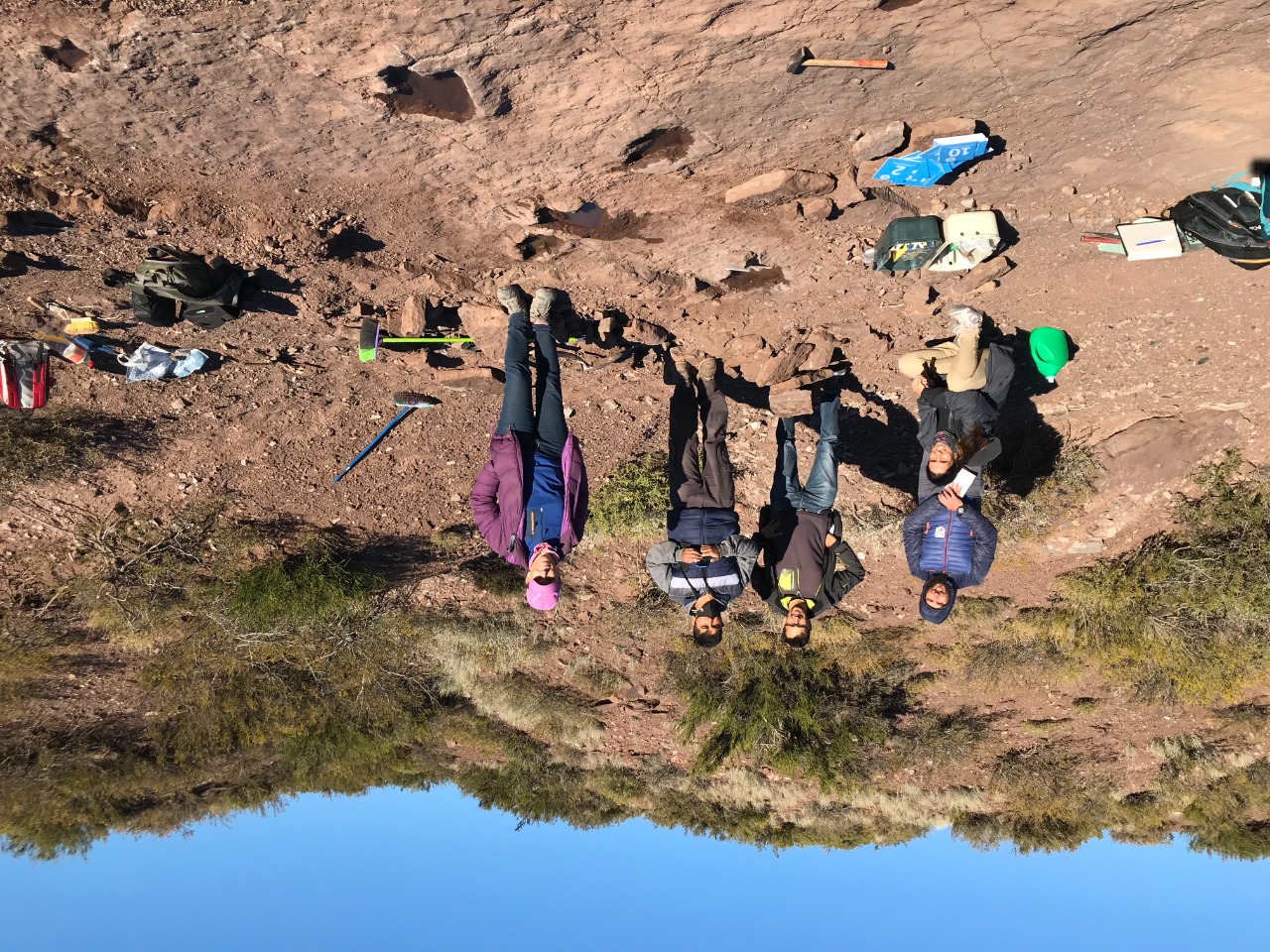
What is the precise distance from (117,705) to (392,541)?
3.83m

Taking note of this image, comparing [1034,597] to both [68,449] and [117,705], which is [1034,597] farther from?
[117,705]

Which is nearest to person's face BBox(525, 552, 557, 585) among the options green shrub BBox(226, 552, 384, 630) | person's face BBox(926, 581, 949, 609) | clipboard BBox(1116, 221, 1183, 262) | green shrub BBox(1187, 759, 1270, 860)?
person's face BBox(926, 581, 949, 609)

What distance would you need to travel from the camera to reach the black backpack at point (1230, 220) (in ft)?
13.5

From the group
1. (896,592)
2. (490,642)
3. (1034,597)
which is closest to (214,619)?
(490,642)

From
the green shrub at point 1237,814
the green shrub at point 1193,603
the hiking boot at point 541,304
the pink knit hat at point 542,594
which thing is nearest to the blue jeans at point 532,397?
the hiking boot at point 541,304

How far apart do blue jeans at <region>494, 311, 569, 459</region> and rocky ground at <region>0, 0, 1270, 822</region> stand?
2.26 ft

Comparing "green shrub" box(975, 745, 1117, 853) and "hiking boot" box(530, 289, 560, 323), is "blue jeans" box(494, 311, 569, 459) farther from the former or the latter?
"green shrub" box(975, 745, 1117, 853)

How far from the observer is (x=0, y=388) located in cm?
451

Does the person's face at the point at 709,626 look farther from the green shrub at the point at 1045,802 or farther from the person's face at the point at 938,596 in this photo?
the green shrub at the point at 1045,802

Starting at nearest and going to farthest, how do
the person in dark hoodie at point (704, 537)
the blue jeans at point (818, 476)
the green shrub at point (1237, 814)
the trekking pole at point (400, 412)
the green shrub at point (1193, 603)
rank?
the person in dark hoodie at point (704, 537)
the blue jeans at point (818, 476)
the trekking pole at point (400, 412)
the green shrub at point (1193, 603)
the green shrub at point (1237, 814)

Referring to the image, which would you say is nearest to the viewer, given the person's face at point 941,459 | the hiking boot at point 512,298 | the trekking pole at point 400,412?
the person's face at point 941,459

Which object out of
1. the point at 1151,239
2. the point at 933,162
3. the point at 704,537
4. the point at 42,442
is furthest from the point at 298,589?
the point at 1151,239

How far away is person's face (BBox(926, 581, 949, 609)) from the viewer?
161 inches

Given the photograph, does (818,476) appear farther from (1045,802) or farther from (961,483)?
(1045,802)
